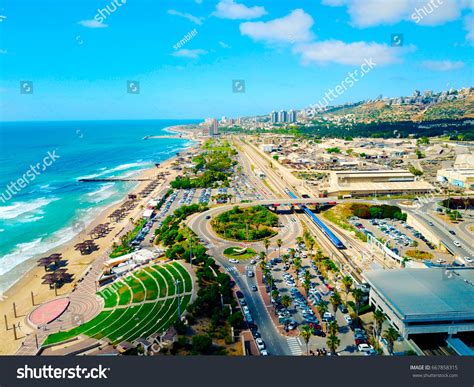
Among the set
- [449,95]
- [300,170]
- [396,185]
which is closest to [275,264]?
[396,185]

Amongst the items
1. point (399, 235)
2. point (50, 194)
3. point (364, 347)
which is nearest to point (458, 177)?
point (399, 235)

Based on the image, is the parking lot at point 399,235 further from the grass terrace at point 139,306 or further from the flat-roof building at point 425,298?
the grass terrace at point 139,306

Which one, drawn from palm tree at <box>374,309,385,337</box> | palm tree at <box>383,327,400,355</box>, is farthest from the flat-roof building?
palm tree at <box>383,327,400,355</box>

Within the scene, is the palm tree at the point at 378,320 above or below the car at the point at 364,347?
above

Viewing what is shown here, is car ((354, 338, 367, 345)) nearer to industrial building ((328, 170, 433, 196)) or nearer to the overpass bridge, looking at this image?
the overpass bridge

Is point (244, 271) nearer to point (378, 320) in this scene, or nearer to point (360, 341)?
point (360, 341)

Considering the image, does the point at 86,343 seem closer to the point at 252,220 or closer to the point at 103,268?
the point at 103,268

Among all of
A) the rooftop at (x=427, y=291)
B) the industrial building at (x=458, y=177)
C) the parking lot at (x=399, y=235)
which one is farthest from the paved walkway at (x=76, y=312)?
the industrial building at (x=458, y=177)
